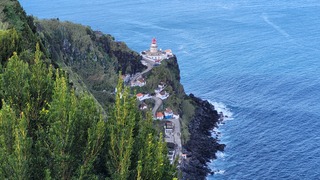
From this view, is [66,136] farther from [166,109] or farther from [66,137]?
[166,109]

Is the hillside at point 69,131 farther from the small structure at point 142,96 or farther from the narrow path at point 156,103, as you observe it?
the small structure at point 142,96

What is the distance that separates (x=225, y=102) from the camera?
8600 cm

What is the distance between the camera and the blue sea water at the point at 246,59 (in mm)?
66188

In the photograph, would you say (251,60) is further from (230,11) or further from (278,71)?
(230,11)

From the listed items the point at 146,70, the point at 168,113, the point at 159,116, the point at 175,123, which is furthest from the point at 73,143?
the point at 146,70

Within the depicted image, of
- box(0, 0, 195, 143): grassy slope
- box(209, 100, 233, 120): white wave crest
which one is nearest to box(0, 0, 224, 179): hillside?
box(0, 0, 195, 143): grassy slope

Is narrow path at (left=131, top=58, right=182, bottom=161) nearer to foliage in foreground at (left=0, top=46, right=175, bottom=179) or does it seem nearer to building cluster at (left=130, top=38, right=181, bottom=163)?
building cluster at (left=130, top=38, right=181, bottom=163)

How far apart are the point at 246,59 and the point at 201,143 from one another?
4176 centimetres

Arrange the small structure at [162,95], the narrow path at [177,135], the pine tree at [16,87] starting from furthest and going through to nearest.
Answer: the small structure at [162,95]
the narrow path at [177,135]
the pine tree at [16,87]

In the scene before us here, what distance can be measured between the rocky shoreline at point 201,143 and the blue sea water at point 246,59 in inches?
80.8

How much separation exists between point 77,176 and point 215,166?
2098 inches

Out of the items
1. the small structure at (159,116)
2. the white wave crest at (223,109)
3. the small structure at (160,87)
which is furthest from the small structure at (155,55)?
the small structure at (159,116)

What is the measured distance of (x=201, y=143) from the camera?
6969cm

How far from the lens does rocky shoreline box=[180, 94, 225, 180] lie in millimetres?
61188
